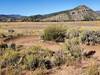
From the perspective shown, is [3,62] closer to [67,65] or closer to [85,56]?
[67,65]

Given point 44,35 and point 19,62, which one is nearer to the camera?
point 19,62

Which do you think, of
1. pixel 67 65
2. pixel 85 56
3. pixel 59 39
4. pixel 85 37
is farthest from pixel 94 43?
pixel 67 65

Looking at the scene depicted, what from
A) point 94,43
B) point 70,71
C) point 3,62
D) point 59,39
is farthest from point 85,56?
point 59,39

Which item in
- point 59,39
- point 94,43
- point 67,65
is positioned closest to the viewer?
point 67,65

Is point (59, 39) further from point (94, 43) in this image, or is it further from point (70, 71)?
point (70, 71)

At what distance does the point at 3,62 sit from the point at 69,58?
318cm

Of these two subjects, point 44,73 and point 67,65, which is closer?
point 44,73

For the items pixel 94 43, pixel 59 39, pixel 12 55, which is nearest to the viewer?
pixel 12 55

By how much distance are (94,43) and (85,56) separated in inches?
262

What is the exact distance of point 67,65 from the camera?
13.4 metres

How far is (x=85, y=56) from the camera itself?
50.1 feet

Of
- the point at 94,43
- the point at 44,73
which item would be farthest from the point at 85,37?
the point at 44,73

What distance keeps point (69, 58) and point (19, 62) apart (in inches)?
96.5

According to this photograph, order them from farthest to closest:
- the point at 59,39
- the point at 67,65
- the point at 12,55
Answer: the point at 59,39, the point at 12,55, the point at 67,65
